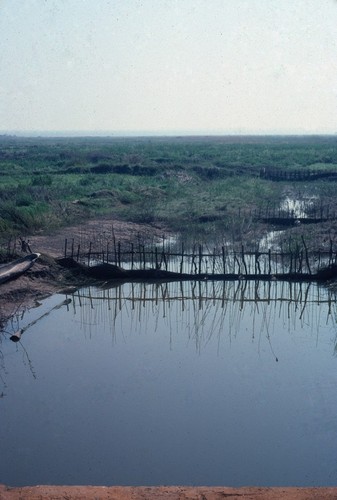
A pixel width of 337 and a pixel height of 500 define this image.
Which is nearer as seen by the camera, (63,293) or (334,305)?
(334,305)

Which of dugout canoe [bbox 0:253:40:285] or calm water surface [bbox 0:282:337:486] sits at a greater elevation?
dugout canoe [bbox 0:253:40:285]

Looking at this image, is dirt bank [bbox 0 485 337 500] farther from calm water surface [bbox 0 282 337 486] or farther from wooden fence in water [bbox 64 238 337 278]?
wooden fence in water [bbox 64 238 337 278]

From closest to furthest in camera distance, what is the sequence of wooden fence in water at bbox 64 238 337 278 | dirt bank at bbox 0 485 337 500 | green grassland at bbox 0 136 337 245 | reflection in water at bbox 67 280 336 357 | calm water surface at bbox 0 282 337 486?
dirt bank at bbox 0 485 337 500 < calm water surface at bbox 0 282 337 486 < reflection in water at bbox 67 280 336 357 < wooden fence in water at bbox 64 238 337 278 < green grassland at bbox 0 136 337 245

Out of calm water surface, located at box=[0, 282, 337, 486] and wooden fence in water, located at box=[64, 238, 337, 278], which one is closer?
calm water surface, located at box=[0, 282, 337, 486]

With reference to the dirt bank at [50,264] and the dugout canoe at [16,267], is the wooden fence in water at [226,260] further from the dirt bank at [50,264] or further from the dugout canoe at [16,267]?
the dugout canoe at [16,267]

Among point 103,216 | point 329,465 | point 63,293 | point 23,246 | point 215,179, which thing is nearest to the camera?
point 329,465

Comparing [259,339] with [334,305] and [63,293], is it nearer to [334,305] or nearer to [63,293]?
[334,305]

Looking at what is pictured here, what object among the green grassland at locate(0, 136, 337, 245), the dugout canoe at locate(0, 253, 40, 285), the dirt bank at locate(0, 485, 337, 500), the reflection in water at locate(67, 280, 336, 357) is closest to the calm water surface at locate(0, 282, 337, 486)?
the reflection in water at locate(67, 280, 336, 357)

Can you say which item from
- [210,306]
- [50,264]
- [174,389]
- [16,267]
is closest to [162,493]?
[174,389]

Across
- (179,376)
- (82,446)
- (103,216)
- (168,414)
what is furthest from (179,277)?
(103,216)
